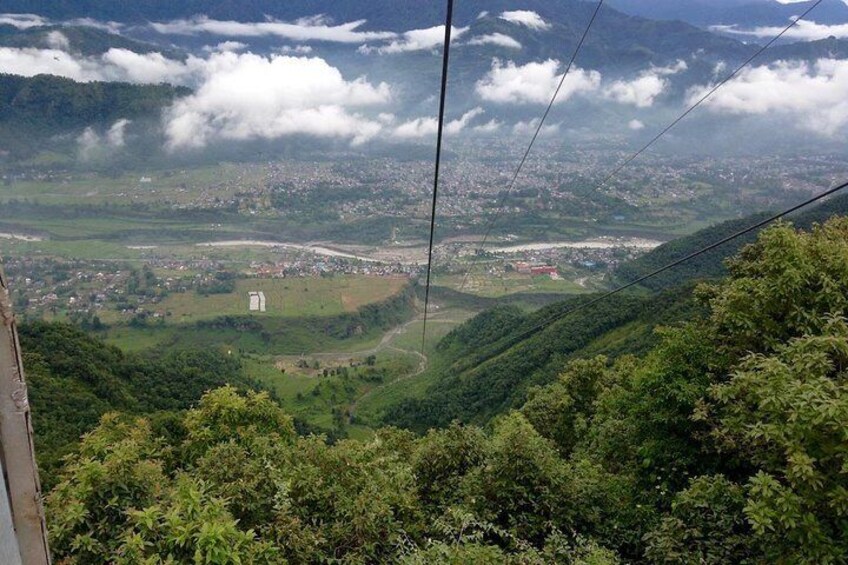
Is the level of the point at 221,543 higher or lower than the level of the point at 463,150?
lower

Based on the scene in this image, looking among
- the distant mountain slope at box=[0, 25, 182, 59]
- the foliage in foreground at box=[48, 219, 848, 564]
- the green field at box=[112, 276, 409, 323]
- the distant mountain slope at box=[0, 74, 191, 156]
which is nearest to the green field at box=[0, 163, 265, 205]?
the distant mountain slope at box=[0, 74, 191, 156]

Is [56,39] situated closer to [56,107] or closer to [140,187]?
[56,107]

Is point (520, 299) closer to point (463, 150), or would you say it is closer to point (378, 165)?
point (378, 165)

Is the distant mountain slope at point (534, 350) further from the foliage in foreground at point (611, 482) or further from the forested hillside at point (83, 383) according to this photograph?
the foliage in foreground at point (611, 482)

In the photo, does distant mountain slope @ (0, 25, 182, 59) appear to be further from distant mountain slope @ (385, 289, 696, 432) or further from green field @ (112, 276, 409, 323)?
distant mountain slope @ (385, 289, 696, 432)

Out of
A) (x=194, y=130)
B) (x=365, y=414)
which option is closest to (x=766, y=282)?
(x=365, y=414)

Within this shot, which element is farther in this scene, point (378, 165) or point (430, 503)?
point (378, 165)

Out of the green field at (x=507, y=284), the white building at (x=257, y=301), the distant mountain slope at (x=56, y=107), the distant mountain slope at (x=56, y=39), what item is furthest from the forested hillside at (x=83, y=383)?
the distant mountain slope at (x=56, y=39)
